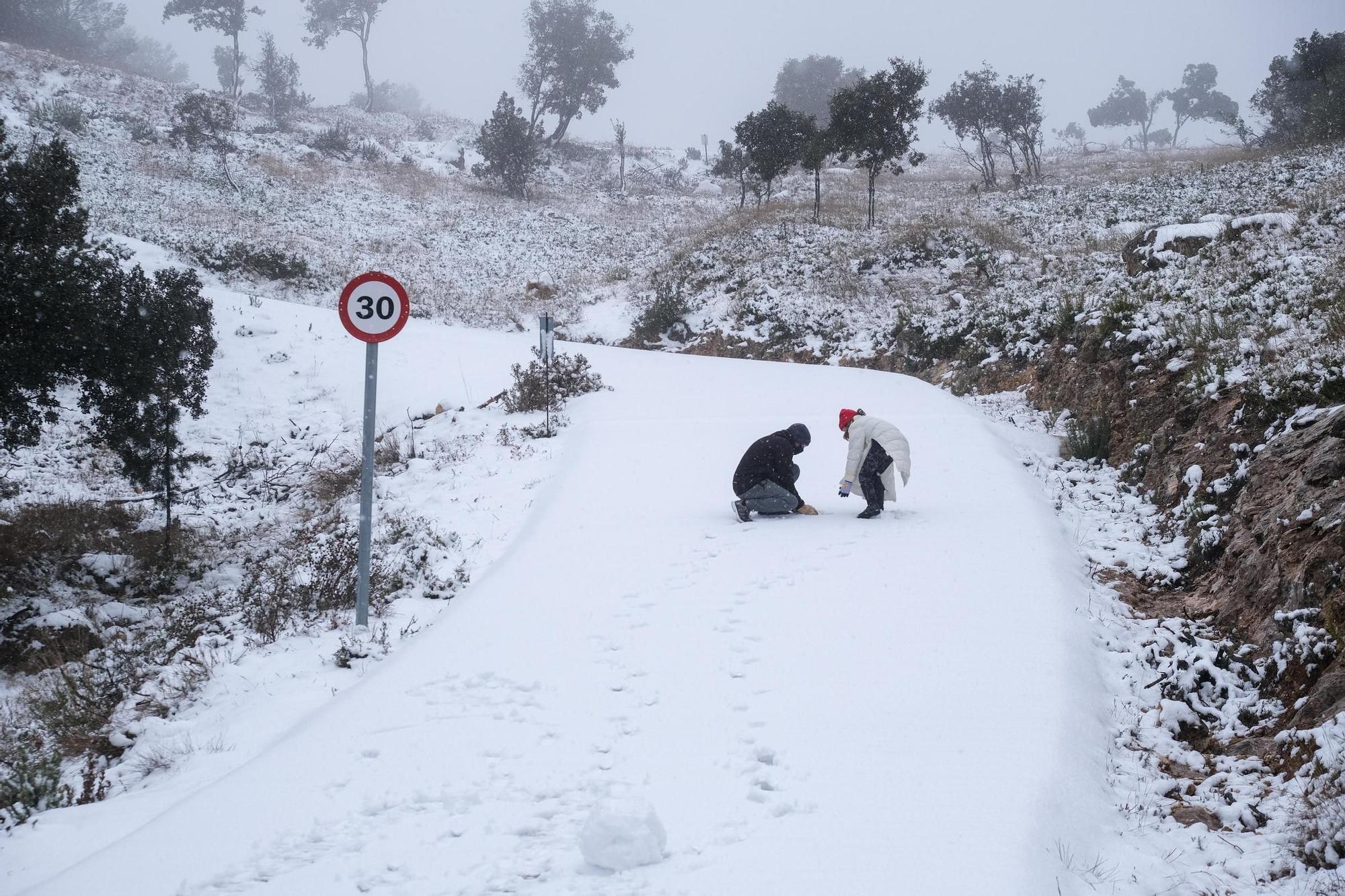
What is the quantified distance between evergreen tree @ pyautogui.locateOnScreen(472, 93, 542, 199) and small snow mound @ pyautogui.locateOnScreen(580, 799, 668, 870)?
41.5 metres

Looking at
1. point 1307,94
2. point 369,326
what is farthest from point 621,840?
point 1307,94

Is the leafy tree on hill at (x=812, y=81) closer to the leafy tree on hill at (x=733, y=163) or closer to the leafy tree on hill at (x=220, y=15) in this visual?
the leafy tree on hill at (x=733, y=163)

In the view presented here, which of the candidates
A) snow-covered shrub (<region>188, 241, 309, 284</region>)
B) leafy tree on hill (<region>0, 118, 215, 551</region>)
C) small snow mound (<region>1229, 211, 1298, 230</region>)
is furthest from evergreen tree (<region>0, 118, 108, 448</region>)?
small snow mound (<region>1229, 211, 1298, 230</region>)

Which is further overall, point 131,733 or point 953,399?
point 953,399

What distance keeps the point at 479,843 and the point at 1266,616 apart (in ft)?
17.1

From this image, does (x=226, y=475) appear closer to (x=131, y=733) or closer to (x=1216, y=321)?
(x=131, y=733)

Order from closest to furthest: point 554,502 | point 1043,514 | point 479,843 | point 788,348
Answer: point 479,843 < point 1043,514 < point 554,502 < point 788,348

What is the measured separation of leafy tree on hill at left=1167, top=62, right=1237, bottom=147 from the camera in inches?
2494

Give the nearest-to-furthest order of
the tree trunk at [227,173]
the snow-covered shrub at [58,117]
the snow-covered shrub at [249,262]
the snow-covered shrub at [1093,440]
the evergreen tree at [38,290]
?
1. the evergreen tree at [38,290]
2. the snow-covered shrub at [1093,440]
3. the snow-covered shrub at [249,262]
4. the snow-covered shrub at [58,117]
5. the tree trunk at [227,173]

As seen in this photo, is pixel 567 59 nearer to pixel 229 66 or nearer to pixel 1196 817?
pixel 229 66

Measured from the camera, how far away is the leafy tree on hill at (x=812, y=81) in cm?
5984

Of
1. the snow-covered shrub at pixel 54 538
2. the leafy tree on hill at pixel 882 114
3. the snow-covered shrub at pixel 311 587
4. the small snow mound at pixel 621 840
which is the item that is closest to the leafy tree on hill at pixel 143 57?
the leafy tree on hill at pixel 882 114

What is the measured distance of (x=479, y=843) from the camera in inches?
136

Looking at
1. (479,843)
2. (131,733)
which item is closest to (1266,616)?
(479,843)
